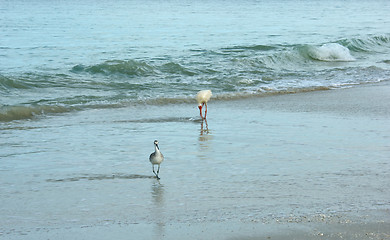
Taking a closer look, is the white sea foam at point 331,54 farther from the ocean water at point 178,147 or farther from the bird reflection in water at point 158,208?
the bird reflection in water at point 158,208

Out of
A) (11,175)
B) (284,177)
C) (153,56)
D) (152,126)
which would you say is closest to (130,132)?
(152,126)

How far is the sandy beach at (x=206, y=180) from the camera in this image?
4.56m

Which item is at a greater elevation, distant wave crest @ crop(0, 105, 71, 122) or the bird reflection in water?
distant wave crest @ crop(0, 105, 71, 122)

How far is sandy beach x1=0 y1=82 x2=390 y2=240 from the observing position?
456 centimetres

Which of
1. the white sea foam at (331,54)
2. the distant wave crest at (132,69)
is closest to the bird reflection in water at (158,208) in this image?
the distant wave crest at (132,69)

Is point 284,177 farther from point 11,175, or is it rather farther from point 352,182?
point 11,175

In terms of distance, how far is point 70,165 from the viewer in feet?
21.3

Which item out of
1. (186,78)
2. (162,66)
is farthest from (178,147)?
(162,66)

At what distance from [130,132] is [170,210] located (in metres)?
3.48

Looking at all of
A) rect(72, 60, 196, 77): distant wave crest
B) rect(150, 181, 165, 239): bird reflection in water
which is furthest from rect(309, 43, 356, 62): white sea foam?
rect(150, 181, 165, 239): bird reflection in water

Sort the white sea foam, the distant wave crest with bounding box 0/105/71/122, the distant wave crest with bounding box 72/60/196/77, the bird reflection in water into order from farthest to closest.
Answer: the white sea foam, the distant wave crest with bounding box 72/60/196/77, the distant wave crest with bounding box 0/105/71/122, the bird reflection in water

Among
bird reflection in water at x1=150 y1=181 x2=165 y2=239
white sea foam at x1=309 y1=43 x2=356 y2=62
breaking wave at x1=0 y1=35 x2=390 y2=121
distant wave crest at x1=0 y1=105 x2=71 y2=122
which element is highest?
white sea foam at x1=309 y1=43 x2=356 y2=62

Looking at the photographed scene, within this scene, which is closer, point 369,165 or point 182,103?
point 369,165

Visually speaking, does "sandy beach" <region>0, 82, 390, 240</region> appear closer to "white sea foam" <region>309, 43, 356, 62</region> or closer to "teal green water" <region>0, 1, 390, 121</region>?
"teal green water" <region>0, 1, 390, 121</region>
